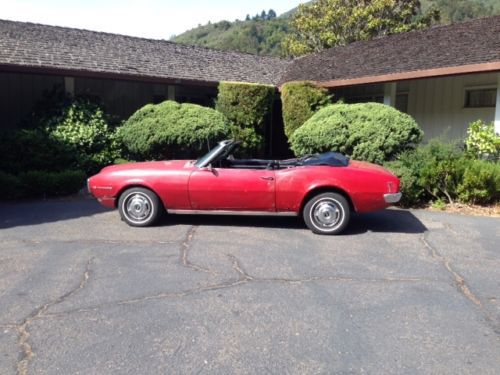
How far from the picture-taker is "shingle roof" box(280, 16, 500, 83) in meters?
10.6

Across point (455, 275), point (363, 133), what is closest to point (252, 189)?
point (455, 275)

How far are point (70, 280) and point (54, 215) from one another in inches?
130

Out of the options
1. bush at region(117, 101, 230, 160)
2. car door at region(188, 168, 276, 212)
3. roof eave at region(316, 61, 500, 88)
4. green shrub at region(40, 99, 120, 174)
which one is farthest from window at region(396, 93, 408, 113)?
car door at region(188, 168, 276, 212)

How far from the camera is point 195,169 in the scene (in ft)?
21.0

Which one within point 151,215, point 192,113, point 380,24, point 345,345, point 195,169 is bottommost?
point 345,345

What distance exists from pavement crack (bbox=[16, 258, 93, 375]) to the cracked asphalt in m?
0.01

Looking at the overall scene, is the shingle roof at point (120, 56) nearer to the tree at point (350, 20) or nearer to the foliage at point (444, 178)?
the foliage at point (444, 178)

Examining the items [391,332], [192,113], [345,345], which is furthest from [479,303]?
[192,113]

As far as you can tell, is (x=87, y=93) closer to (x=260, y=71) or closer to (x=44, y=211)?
(x=44, y=211)

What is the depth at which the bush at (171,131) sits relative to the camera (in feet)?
34.9

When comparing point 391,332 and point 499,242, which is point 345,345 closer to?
point 391,332

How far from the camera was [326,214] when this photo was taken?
6.15 m

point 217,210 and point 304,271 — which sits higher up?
point 217,210

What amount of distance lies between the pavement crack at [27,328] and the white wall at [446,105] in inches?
382
